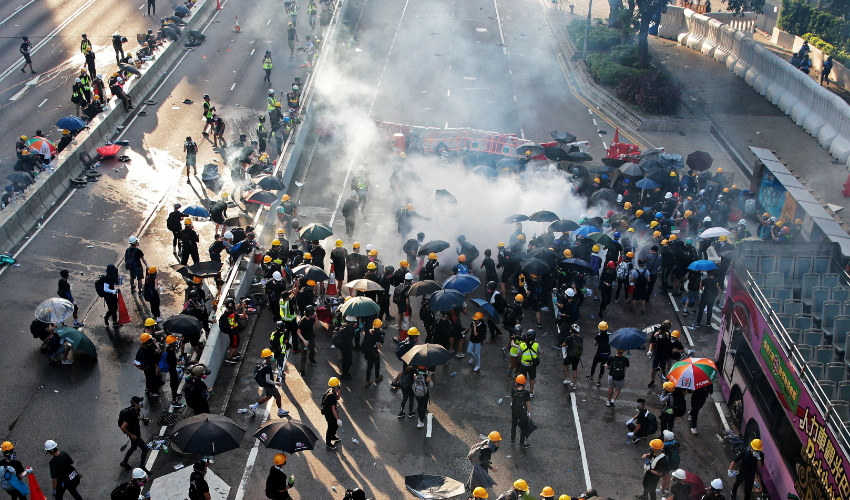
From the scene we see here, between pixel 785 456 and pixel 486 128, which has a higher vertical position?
pixel 785 456

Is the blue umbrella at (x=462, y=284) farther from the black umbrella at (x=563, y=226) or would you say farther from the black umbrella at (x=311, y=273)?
the black umbrella at (x=563, y=226)

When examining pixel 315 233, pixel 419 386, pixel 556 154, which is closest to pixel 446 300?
pixel 419 386

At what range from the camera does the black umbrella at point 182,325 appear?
15.0 m

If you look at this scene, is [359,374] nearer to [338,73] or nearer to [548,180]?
[548,180]

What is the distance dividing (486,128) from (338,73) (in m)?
7.86

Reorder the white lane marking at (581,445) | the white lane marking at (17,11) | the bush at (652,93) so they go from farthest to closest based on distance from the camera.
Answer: the white lane marking at (17,11)
the bush at (652,93)
the white lane marking at (581,445)

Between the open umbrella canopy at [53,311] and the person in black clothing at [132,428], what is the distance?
3.47 meters

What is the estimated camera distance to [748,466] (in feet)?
42.3

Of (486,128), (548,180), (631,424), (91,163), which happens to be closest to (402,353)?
(631,424)

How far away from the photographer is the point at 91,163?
2533cm

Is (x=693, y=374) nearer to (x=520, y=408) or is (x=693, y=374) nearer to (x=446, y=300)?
(x=520, y=408)

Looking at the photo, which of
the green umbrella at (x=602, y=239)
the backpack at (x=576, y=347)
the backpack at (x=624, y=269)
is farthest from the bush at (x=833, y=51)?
the backpack at (x=576, y=347)

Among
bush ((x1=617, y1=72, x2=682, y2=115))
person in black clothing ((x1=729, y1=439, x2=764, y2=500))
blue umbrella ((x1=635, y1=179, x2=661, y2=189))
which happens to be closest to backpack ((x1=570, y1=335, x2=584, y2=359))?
person in black clothing ((x1=729, y1=439, x2=764, y2=500))

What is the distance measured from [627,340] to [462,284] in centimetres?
378
